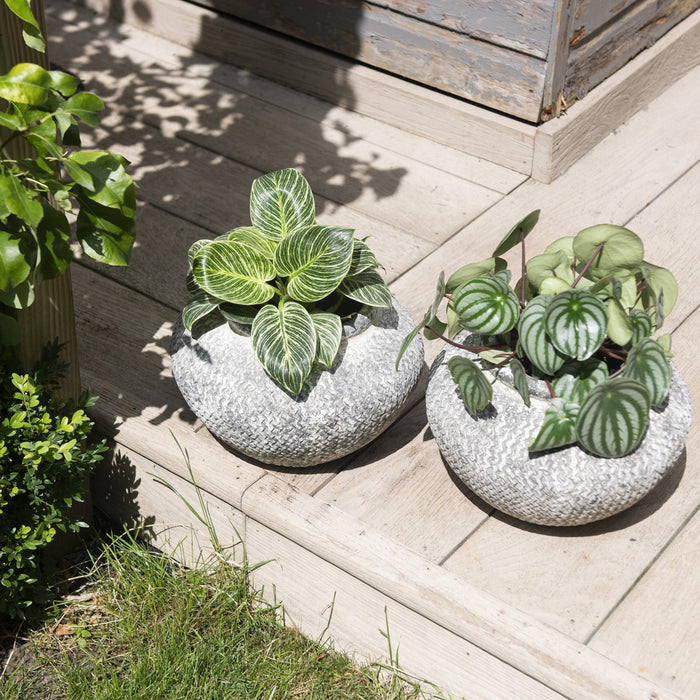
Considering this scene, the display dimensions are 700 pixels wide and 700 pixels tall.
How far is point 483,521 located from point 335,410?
1.33ft

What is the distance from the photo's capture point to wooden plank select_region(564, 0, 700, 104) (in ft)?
10.0

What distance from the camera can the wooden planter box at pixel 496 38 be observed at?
9.77 ft

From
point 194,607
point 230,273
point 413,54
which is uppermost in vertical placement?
point 230,273

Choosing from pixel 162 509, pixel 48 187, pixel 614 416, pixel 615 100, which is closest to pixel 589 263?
pixel 614 416

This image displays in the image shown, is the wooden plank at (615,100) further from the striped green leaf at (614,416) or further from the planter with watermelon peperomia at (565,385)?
the striped green leaf at (614,416)

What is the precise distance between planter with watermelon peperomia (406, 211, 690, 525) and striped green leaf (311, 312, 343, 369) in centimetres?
15

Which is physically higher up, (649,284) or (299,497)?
(649,284)

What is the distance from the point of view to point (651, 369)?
5.66ft

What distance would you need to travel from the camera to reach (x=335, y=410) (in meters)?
1.95

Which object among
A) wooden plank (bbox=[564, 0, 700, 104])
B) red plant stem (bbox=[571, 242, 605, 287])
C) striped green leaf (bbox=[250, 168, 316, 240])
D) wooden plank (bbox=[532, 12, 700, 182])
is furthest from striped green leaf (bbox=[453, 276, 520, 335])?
wooden plank (bbox=[564, 0, 700, 104])

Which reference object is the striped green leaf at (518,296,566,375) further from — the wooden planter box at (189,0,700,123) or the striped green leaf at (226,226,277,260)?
the wooden planter box at (189,0,700,123)

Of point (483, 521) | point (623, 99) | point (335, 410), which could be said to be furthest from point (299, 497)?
point (623, 99)

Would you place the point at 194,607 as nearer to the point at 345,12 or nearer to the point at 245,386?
the point at 245,386

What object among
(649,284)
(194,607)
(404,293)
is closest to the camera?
(649,284)
